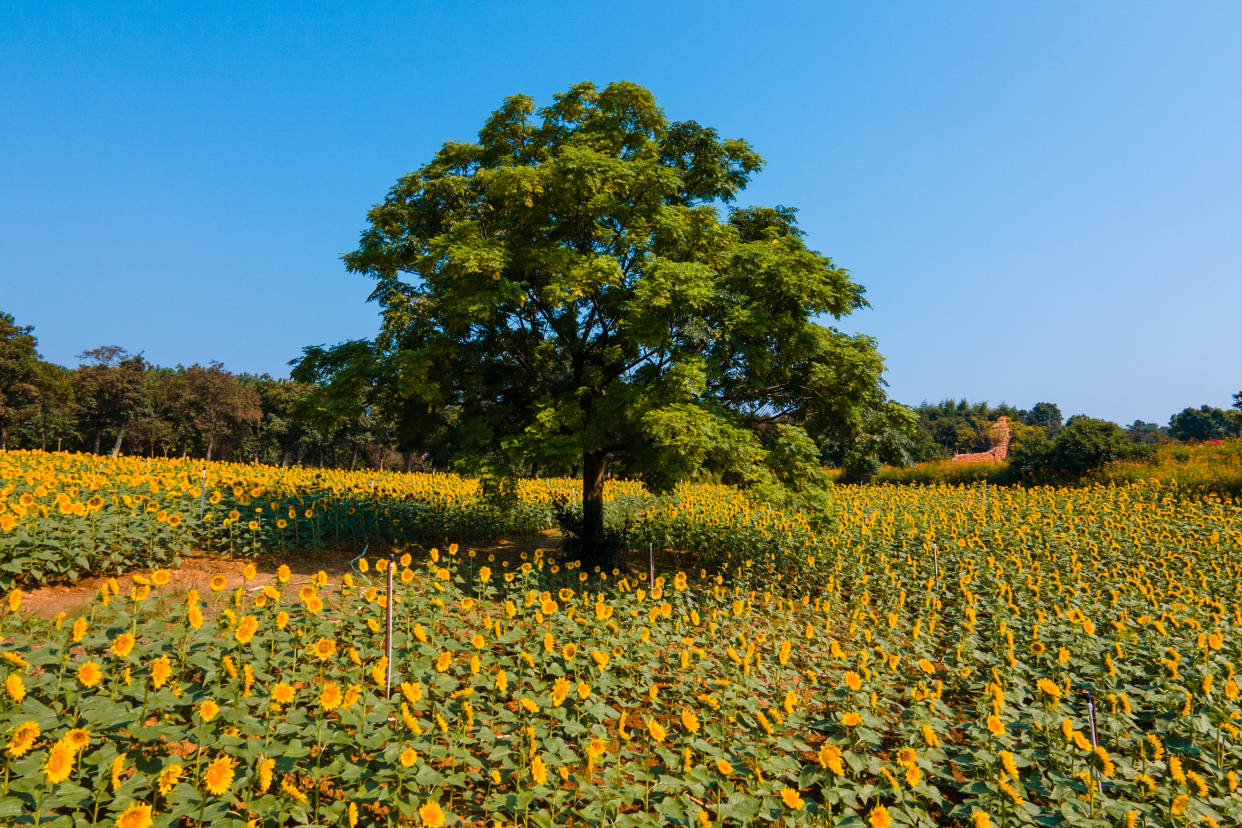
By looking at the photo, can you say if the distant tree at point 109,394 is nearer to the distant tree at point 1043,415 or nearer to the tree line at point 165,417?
the tree line at point 165,417

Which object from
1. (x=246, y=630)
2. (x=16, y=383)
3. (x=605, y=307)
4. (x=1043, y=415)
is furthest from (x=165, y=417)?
(x=1043, y=415)

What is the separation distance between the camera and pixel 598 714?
12.5 feet

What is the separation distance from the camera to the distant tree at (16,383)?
38184 mm

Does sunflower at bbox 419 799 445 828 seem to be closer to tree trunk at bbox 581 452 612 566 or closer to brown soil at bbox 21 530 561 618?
brown soil at bbox 21 530 561 618

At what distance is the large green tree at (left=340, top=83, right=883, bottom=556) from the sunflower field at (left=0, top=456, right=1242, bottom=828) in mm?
2374

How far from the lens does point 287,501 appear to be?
10.9m

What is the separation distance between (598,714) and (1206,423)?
94873 mm

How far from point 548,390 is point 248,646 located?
646 centimetres

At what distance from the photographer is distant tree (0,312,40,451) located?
3818 centimetres

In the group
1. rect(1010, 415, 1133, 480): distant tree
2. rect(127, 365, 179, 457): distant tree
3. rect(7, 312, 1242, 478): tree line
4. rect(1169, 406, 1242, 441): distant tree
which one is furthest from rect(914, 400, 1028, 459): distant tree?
rect(127, 365, 179, 457): distant tree

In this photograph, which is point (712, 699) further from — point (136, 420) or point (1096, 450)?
point (136, 420)

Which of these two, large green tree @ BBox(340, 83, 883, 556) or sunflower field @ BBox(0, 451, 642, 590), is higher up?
large green tree @ BBox(340, 83, 883, 556)

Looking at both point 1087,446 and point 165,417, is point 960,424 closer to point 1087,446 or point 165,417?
point 1087,446

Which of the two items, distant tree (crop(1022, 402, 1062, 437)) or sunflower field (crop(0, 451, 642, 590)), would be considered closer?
sunflower field (crop(0, 451, 642, 590))
